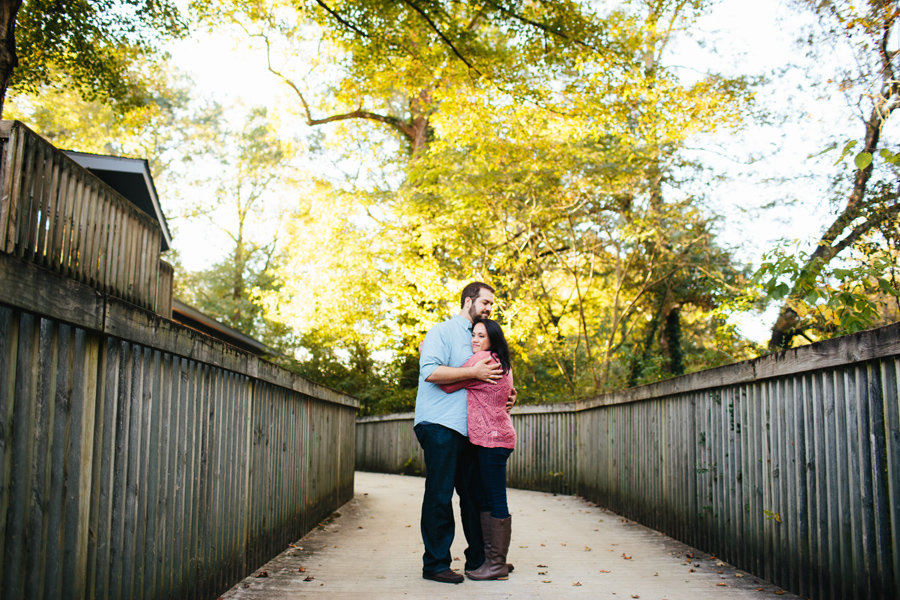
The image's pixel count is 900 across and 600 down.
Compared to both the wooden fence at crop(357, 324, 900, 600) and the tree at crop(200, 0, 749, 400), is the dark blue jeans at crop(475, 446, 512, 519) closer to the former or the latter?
the wooden fence at crop(357, 324, 900, 600)

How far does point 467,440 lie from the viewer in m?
4.25

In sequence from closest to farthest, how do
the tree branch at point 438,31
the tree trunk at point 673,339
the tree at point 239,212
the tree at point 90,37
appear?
the tree branch at point 438,31 < the tree at point 90,37 < the tree trunk at point 673,339 < the tree at point 239,212

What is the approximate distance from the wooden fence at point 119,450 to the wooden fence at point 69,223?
302cm

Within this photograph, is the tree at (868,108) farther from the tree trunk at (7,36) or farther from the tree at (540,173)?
the tree trunk at (7,36)

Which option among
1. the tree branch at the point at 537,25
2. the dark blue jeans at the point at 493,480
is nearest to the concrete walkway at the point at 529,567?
the dark blue jeans at the point at 493,480

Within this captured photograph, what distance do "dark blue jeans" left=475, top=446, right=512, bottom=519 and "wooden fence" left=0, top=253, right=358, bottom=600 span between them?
139 centimetres

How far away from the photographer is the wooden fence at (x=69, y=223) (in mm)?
5785

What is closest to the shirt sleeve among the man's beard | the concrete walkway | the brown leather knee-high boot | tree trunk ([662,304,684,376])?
the man's beard

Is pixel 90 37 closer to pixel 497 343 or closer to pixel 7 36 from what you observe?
pixel 7 36

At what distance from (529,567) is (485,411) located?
46.9 inches

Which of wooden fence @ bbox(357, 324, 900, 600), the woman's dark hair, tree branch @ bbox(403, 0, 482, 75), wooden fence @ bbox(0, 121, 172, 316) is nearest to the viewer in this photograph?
wooden fence @ bbox(357, 324, 900, 600)

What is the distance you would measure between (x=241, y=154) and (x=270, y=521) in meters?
31.0

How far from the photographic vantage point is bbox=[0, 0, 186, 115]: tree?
39.1ft

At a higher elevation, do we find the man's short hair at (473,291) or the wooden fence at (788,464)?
the man's short hair at (473,291)
